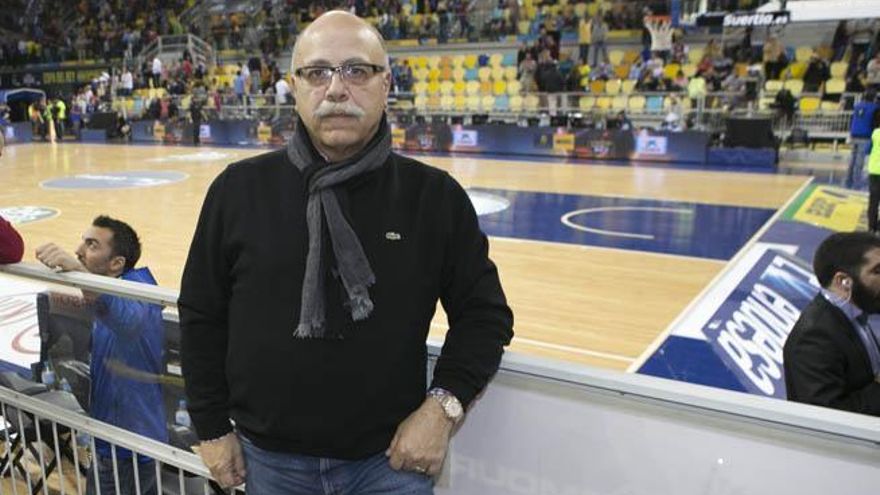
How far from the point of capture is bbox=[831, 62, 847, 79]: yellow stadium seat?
17.5 meters

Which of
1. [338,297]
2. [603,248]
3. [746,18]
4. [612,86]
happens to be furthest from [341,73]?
[746,18]

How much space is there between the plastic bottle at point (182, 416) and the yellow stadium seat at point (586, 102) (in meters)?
17.0

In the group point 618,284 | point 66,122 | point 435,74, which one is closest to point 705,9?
point 435,74

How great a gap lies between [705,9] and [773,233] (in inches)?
497

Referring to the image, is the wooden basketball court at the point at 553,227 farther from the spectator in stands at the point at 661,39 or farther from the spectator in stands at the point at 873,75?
the spectator in stands at the point at 661,39

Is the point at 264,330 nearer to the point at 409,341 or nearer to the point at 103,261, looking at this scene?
the point at 409,341

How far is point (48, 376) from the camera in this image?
8.61 feet

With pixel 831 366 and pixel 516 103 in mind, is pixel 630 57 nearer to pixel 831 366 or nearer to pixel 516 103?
pixel 516 103

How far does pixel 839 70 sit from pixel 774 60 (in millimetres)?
1508

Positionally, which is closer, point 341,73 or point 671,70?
point 341,73

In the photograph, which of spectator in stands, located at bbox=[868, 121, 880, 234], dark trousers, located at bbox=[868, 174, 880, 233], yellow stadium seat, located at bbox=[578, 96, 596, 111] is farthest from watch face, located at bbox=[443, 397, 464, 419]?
yellow stadium seat, located at bbox=[578, 96, 596, 111]

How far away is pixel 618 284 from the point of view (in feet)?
22.6

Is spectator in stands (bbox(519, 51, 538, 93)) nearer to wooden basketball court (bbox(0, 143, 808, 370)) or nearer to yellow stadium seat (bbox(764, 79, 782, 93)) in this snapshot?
wooden basketball court (bbox(0, 143, 808, 370))

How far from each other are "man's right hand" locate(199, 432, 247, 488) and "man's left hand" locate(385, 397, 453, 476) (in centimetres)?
41
